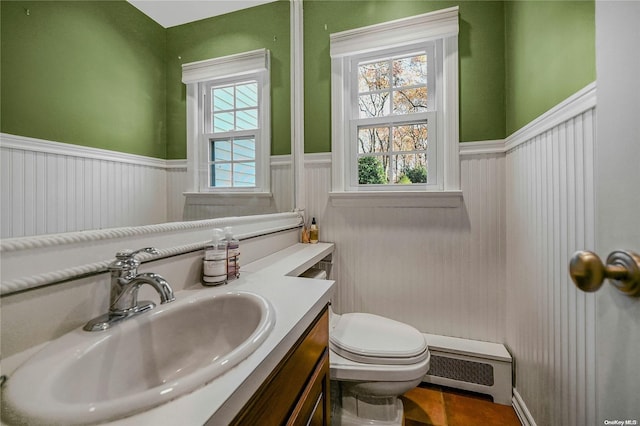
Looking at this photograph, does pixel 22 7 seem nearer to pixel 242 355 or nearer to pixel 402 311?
pixel 242 355

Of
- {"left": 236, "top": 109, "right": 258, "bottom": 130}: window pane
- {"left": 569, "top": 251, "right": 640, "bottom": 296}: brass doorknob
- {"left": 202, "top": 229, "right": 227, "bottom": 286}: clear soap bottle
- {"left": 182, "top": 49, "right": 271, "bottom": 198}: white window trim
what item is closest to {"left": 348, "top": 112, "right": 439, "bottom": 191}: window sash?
{"left": 182, "top": 49, "right": 271, "bottom": 198}: white window trim

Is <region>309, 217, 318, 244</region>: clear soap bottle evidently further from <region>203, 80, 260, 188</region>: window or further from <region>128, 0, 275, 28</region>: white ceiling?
<region>128, 0, 275, 28</region>: white ceiling

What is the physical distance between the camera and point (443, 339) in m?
1.68

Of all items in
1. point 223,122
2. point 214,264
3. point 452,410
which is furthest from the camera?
point 452,410

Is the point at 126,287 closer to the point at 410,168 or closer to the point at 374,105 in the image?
the point at 410,168

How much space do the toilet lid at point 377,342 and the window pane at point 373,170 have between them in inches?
34.9

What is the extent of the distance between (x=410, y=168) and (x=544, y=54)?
2.71 feet

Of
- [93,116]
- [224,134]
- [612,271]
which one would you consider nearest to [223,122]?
[224,134]

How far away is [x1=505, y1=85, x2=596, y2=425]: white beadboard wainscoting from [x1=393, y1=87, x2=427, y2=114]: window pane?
0.56 meters

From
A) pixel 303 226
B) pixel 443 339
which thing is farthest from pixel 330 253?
pixel 443 339

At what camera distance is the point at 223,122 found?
118 cm

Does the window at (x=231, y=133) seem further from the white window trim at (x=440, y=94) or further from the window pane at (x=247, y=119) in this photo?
the white window trim at (x=440, y=94)

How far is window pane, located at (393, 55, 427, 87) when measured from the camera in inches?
69.6

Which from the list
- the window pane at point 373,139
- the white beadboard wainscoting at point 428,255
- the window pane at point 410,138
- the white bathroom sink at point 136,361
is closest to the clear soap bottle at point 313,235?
the white beadboard wainscoting at point 428,255
